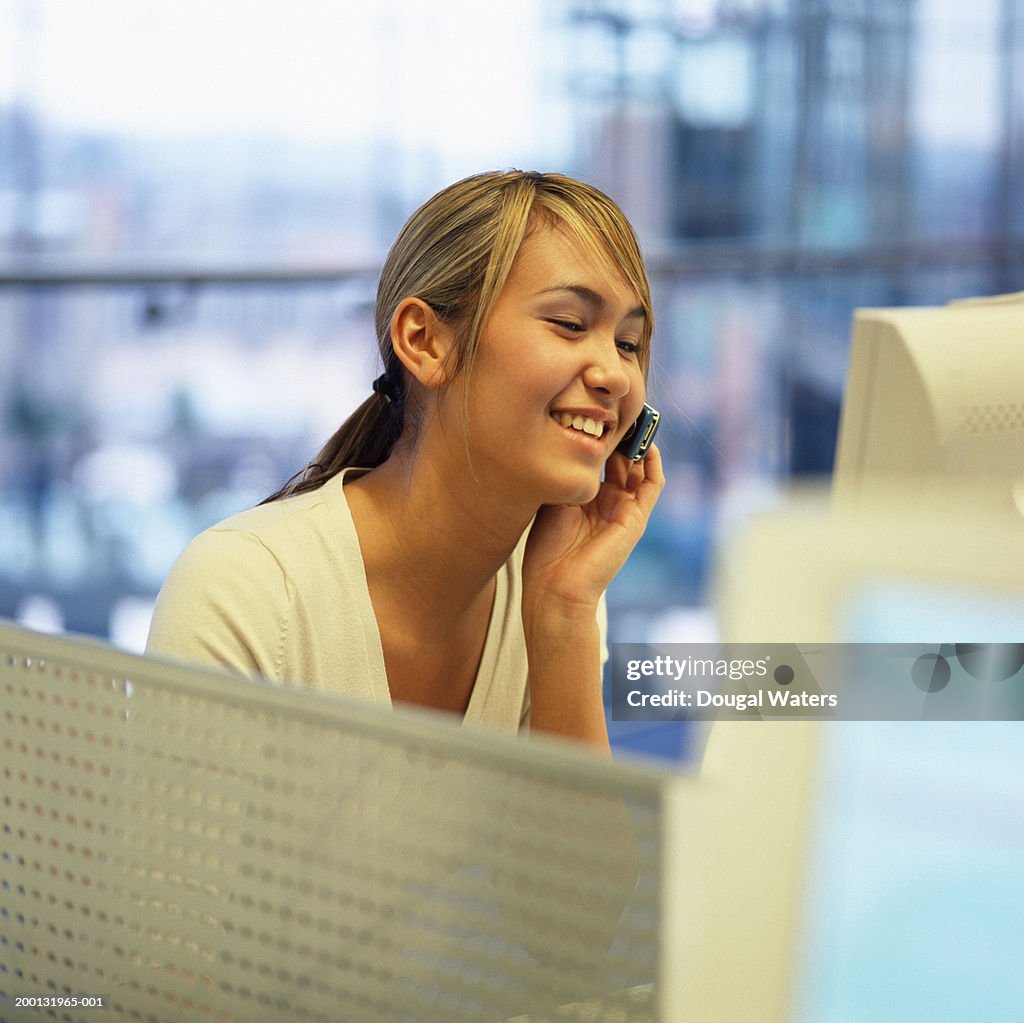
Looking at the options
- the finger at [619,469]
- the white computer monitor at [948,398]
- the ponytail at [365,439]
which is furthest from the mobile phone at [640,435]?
the white computer monitor at [948,398]

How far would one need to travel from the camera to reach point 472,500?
1.42 meters

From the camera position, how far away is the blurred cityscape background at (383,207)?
12.5 ft

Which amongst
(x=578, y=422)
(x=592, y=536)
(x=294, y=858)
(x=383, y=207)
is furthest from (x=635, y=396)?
(x=383, y=207)

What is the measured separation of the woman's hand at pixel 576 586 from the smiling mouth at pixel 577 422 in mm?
164

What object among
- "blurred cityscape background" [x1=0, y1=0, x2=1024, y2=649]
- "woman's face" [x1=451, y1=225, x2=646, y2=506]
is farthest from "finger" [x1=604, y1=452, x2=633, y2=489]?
"blurred cityscape background" [x1=0, y1=0, x2=1024, y2=649]

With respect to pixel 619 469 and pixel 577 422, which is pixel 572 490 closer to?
pixel 577 422

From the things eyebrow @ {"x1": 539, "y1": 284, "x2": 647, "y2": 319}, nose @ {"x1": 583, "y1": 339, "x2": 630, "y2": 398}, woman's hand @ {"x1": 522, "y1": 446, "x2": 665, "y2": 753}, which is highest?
eyebrow @ {"x1": 539, "y1": 284, "x2": 647, "y2": 319}

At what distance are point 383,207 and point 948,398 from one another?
3.17 m

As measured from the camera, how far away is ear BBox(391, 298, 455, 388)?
1400mm

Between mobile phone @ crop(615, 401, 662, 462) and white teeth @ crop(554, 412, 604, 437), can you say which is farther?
mobile phone @ crop(615, 401, 662, 462)

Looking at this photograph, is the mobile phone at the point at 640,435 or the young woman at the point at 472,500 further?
the mobile phone at the point at 640,435

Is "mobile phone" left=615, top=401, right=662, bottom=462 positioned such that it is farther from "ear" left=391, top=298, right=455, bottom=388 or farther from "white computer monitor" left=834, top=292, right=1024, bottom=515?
"white computer monitor" left=834, top=292, right=1024, bottom=515

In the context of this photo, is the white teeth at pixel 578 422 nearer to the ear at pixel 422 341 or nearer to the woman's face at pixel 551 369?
the woman's face at pixel 551 369

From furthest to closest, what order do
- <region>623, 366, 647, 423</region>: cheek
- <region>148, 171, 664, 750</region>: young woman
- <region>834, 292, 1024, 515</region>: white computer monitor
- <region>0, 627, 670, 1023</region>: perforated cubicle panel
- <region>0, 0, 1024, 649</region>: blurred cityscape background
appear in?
1. <region>0, 0, 1024, 649</region>: blurred cityscape background
2. <region>623, 366, 647, 423</region>: cheek
3. <region>148, 171, 664, 750</region>: young woman
4. <region>834, 292, 1024, 515</region>: white computer monitor
5. <region>0, 627, 670, 1023</region>: perforated cubicle panel
